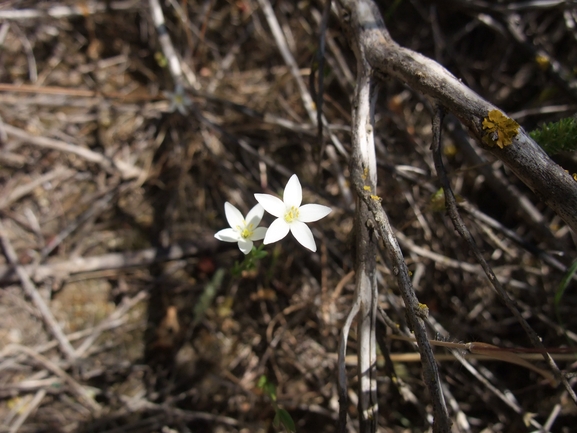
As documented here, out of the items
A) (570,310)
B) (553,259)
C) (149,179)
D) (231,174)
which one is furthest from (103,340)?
(570,310)

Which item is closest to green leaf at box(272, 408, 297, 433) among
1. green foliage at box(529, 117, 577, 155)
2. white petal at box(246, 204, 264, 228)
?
white petal at box(246, 204, 264, 228)

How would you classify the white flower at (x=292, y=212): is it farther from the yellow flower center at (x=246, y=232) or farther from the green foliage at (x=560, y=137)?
the green foliage at (x=560, y=137)

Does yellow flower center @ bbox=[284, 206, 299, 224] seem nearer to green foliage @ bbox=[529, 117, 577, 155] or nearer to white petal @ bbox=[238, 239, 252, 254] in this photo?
white petal @ bbox=[238, 239, 252, 254]

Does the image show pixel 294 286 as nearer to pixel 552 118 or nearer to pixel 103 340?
pixel 103 340

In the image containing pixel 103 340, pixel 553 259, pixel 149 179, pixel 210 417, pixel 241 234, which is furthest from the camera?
pixel 149 179

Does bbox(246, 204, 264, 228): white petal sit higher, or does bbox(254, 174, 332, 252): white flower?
bbox(254, 174, 332, 252): white flower

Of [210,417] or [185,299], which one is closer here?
[210,417]

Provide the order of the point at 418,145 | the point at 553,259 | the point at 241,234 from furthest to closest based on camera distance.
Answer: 1. the point at 418,145
2. the point at 553,259
3. the point at 241,234
